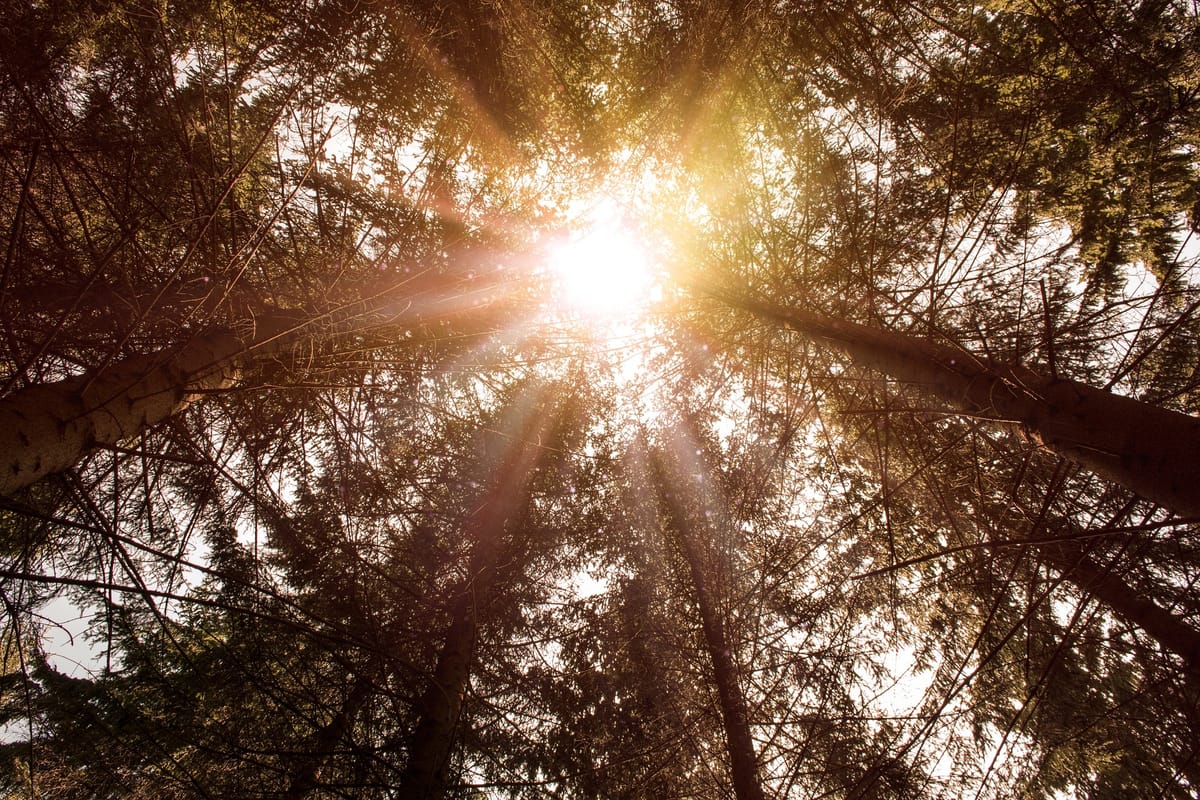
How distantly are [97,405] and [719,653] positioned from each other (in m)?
4.67

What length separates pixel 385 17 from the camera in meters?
2.94

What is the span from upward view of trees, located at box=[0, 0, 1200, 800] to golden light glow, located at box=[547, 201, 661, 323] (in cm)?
7

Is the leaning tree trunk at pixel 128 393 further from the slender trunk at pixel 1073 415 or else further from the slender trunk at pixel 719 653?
the slender trunk at pixel 719 653

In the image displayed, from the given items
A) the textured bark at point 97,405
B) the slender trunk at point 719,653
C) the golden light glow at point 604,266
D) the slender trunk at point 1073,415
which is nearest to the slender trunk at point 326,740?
the textured bark at point 97,405

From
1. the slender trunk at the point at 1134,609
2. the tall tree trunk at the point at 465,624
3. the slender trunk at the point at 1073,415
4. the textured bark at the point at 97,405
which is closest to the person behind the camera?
the slender trunk at the point at 1073,415

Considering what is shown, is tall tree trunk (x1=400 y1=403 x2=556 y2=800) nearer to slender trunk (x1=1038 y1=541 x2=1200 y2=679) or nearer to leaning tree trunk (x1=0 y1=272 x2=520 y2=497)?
leaning tree trunk (x1=0 y1=272 x2=520 y2=497)

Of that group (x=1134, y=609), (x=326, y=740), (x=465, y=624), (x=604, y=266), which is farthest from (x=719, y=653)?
(x=604, y=266)

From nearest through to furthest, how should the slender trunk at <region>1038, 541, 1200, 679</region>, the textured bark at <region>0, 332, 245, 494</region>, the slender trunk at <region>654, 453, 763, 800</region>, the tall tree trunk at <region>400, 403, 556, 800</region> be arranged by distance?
the textured bark at <region>0, 332, 245, 494</region>
the slender trunk at <region>1038, 541, 1200, 679</region>
the tall tree trunk at <region>400, 403, 556, 800</region>
the slender trunk at <region>654, 453, 763, 800</region>

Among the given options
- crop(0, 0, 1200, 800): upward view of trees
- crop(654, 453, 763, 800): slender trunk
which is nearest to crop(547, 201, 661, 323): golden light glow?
crop(0, 0, 1200, 800): upward view of trees

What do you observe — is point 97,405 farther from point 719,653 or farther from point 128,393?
point 719,653

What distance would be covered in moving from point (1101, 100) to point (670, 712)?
5523mm

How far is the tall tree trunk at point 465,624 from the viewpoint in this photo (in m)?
3.09

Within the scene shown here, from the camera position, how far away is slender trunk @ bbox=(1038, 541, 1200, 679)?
1915 millimetres

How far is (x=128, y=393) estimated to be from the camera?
1.98 meters
